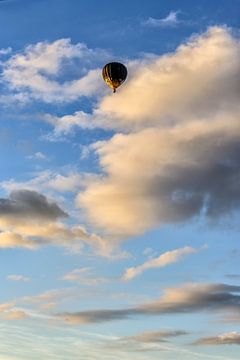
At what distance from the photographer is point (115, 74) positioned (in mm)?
150250

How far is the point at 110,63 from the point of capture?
501 feet

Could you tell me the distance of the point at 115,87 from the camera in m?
149

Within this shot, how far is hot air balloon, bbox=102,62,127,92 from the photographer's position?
490 ft

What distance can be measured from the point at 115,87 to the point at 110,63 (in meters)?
7.44

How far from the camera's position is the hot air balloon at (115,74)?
149 meters
